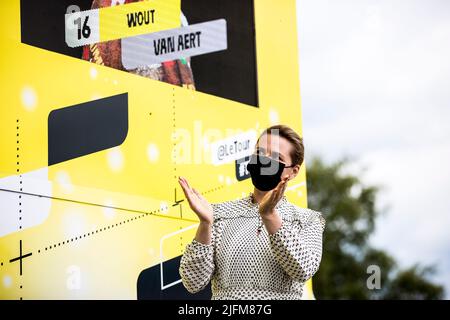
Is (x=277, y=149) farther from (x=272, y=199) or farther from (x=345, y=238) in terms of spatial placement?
(x=345, y=238)

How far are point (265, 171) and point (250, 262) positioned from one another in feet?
0.88

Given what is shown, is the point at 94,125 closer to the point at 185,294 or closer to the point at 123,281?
the point at 123,281

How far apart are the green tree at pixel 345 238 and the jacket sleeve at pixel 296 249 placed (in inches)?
664

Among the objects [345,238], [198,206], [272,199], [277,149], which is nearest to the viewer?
[272,199]

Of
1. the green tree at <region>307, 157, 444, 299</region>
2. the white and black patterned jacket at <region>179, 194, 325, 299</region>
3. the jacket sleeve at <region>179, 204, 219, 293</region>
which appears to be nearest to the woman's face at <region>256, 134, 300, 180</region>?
the white and black patterned jacket at <region>179, 194, 325, 299</region>

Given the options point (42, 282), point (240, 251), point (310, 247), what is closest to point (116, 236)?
point (42, 282)

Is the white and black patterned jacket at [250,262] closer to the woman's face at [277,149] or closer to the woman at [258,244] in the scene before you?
the woman at [258,244]

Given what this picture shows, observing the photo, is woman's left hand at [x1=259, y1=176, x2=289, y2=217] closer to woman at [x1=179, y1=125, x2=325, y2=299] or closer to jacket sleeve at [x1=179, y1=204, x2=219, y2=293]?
woman at [x1=179, y1=125, x2=325, y2=299]

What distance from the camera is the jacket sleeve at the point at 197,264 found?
240cm

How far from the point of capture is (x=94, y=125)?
109 inches

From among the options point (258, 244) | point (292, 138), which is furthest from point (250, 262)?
point (292, 138)

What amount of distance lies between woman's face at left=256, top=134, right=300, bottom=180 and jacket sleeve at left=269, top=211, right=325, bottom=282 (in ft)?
0.57

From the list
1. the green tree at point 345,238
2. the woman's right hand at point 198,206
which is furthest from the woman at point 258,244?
the green tree at point 345,238

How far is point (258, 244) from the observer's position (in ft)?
8.02
